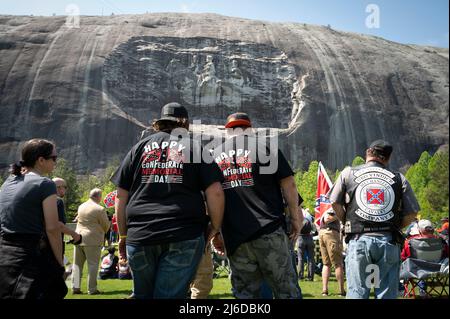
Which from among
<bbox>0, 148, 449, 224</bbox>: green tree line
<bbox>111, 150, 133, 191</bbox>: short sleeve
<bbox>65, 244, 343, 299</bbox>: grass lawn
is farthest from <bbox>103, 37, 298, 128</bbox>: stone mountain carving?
<bbox>111, 150, 133, 191</bbox>: short sleeve

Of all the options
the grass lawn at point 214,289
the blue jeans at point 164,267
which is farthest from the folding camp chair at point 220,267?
the blue jeans at point 164,267

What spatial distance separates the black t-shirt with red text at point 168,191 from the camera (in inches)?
128

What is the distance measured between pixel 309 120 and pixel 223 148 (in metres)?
61.9

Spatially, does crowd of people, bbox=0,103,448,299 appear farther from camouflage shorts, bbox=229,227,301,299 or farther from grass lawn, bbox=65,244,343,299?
grass lawn, bbox=65,244,343,299

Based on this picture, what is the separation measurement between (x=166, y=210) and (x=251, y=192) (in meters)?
0.90

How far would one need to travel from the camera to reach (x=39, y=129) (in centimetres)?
5978

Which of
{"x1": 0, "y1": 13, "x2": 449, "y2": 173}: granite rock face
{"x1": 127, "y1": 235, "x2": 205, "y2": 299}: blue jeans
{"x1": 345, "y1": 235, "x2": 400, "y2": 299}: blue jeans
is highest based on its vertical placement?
{"x1": 127, "y1": 235, "x2": 205, "y2": 299}: blue jeans

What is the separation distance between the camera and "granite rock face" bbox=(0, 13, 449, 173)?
6097 centimetres

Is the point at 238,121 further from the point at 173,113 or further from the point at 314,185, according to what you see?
the point at 314,185

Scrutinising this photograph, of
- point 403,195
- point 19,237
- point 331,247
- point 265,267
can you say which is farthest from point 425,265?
point 19,237

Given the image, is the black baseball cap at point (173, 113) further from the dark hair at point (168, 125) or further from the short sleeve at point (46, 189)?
the short sleeve at point (46, 189)

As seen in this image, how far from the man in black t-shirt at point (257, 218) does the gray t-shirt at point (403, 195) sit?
2.25ft

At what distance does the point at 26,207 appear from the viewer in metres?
3.45
